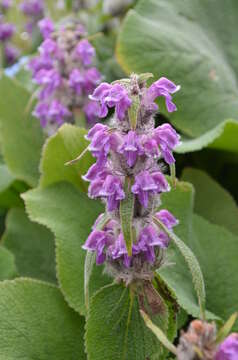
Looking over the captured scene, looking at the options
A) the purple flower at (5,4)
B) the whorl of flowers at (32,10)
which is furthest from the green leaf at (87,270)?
the purple flower at (5,4)

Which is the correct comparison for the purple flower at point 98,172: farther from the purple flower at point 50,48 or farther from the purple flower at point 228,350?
the purple flower at point 50,48

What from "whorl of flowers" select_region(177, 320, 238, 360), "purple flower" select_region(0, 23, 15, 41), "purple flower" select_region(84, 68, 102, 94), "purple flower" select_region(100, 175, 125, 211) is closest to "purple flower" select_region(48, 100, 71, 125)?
"purple flower" select_region(84, 68, 102, 94)

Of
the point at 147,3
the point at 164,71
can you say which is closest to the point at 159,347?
the point at 164,71

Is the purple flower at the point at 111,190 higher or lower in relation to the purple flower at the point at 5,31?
lower

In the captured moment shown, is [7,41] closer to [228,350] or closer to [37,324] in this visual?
[37,324]

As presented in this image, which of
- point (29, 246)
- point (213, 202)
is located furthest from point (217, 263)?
point (29, 246)

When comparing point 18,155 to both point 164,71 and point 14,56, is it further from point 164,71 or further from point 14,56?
point 14,56
